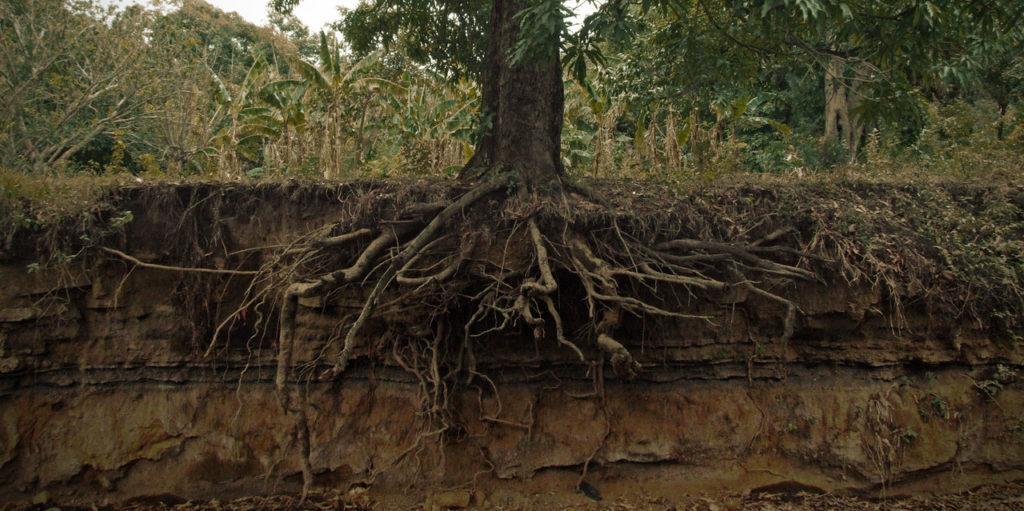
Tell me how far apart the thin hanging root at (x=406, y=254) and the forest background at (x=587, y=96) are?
1.35 meters

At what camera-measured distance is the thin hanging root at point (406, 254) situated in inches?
196


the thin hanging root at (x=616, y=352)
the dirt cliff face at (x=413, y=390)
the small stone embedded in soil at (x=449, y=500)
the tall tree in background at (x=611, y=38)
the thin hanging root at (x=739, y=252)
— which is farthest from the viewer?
the dirt cliff face at (x=413, y=390)

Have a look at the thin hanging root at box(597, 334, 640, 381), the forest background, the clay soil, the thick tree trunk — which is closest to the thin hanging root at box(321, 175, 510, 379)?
the thick tree trunk

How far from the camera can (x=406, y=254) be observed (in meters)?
5.02

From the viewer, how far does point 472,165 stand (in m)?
6.15

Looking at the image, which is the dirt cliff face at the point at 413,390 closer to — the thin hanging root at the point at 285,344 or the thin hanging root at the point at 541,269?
the thin hanging root at the point at 285,344

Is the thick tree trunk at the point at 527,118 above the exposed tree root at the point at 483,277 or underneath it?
above

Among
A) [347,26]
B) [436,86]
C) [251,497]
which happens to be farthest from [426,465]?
[436,86]

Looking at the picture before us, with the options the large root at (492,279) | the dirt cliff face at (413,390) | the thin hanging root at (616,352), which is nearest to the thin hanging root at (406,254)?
the large root at (492,279)

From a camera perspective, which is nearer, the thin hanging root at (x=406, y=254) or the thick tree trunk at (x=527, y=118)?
the thin hanging root at (x=406, y=254)

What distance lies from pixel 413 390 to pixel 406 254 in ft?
4.86

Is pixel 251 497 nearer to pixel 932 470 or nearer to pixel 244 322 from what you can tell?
pixel 244 322

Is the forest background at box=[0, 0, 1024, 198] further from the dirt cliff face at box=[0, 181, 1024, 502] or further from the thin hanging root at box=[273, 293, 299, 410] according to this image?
the thin hanging root at box=[273, 293, 299, 410]

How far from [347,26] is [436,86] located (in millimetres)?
2394
